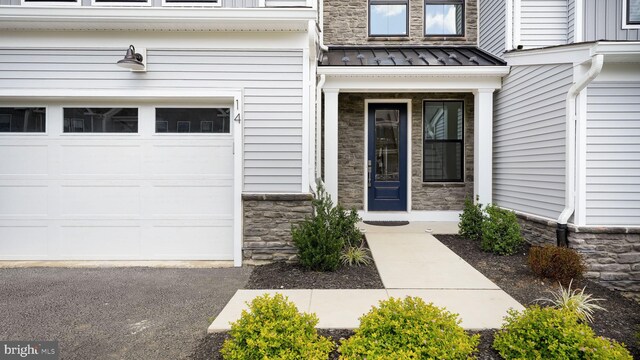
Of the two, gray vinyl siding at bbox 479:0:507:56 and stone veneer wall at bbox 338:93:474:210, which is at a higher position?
gray vinyl siding at bbox 479:0:507:56

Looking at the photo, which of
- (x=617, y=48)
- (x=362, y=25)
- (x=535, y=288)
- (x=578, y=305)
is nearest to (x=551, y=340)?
(x=578, y=305)

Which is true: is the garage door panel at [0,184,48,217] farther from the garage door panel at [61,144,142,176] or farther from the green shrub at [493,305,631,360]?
the green shrub at [493,305,631,360]

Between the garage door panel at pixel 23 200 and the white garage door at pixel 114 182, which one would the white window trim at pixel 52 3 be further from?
the garage door panel at pixel 23 200

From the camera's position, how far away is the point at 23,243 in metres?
4.98

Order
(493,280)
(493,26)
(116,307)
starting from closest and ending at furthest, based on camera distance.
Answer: (116,307) < (493,280) < (493,26)

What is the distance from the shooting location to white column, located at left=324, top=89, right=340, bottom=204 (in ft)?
21.9

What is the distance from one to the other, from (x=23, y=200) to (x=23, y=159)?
0.59 metres

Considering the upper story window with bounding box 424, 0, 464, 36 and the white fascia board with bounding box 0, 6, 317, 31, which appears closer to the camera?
the white fascia board with bounding box 0, 6, 317, 31

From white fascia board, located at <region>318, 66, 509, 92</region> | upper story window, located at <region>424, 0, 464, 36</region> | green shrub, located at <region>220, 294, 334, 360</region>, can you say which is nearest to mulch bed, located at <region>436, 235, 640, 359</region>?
green shrub, located at <region>220, 294, 334, 360</region>

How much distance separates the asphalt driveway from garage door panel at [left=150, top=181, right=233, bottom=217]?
847 mm

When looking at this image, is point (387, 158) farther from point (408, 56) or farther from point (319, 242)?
point (319, 242)

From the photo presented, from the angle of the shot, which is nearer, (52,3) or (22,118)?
(52,3)

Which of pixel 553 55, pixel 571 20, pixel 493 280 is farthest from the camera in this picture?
pixel 571 20

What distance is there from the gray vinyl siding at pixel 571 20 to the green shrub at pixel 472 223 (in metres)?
3.42
